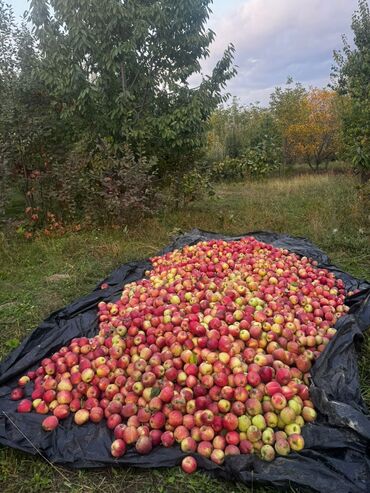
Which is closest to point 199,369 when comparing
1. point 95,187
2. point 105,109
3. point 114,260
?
point 114,260

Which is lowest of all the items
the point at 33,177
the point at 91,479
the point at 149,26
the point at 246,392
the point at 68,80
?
the point at 91,479

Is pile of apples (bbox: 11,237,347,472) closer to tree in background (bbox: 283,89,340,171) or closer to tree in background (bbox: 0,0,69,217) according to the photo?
tree in background (bbox: 0,0,69,217)

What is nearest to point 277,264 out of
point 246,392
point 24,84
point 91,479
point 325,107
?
point 246,392

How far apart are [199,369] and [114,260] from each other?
3.21 meters

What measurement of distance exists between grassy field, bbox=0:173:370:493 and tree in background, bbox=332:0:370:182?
1.09 metres

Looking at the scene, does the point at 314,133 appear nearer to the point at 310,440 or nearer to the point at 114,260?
the point at 114,260

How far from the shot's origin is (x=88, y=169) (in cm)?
739

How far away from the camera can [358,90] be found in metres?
8.46

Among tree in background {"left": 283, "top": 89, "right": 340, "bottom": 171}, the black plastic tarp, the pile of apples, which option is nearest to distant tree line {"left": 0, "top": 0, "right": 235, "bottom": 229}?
the pile of apples

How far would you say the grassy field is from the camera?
6.57ft

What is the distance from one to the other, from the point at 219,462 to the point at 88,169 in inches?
253

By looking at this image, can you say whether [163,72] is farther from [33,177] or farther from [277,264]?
[277,264]

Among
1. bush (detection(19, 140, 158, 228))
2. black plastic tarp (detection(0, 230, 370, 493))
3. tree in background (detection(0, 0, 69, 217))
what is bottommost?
black plastic tarp (detection(0, 230, 370, 493))

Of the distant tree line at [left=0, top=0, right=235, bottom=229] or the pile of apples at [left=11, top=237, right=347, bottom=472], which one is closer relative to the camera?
the pile of apples at [left=11, top=237, right=347, bottom=472]
